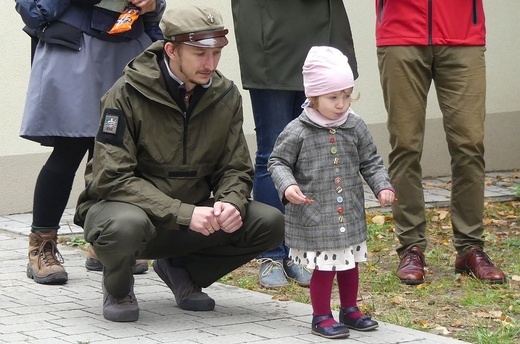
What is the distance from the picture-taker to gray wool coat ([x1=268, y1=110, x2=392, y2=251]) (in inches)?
195

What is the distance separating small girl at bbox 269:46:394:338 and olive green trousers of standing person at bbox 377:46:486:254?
1.10 m

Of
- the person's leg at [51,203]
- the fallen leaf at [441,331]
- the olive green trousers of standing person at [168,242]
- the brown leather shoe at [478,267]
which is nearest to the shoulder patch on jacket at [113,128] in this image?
the olive green trousers of standing person at [168,242]

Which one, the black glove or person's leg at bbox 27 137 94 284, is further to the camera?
person's leg at bbox 27 137 94 284

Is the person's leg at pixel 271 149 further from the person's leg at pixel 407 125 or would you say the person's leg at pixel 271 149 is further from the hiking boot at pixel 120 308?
the hiking boot at pixel 120 308

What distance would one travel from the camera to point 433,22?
6059mm

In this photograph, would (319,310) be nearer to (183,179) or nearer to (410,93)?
(183,179)

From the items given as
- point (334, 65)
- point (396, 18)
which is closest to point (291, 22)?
point (396, 18)

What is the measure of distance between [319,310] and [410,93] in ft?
5.45

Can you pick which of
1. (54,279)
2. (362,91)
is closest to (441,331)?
(54,279)

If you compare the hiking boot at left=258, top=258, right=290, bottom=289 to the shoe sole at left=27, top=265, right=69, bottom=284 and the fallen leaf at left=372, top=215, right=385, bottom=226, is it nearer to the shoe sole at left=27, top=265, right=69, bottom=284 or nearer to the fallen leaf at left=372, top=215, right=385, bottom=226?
the shoe sole at left=27, top=265, right=69, bottom=284

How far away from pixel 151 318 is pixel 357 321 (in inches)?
37.2

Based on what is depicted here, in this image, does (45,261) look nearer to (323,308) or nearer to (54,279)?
(54,279)

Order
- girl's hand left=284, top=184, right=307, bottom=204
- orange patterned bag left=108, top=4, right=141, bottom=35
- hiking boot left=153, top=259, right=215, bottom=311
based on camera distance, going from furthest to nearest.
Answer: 1. orange patterned bag left=108, top=4, right=141, bottom=35
2. hiking boot left=153, top=259, right=215, bottom=311
3. girl's hand left=284, top=184, right=307, bottom=204

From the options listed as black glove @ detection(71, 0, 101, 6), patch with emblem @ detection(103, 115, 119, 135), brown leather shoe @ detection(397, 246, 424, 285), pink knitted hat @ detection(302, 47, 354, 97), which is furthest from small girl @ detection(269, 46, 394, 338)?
black glove @ detection(71, 0, 101, 6)
